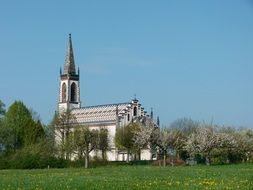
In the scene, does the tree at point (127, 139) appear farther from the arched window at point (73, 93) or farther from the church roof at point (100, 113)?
the arched window at point (73, 93)

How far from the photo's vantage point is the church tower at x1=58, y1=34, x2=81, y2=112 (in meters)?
138

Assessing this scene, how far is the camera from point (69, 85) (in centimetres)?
13862

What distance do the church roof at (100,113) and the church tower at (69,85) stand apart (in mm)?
4601

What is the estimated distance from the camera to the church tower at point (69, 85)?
13812 centimetres

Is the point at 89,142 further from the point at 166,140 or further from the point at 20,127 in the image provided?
→ the point at 20,127

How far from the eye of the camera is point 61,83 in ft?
462

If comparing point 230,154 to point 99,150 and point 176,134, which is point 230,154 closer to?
point 176,134

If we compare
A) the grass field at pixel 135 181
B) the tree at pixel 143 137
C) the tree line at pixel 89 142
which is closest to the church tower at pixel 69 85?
the tree line at pixel 89 142

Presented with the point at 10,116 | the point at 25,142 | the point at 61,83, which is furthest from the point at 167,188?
Answer: the point at 61,83

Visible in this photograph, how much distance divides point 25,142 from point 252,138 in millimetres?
35203

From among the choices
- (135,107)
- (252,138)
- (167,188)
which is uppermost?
(135,107)

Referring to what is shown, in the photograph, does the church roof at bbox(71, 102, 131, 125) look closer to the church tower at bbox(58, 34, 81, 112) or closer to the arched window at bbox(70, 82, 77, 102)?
the church tower at bbox(58, 34, 81, 112)

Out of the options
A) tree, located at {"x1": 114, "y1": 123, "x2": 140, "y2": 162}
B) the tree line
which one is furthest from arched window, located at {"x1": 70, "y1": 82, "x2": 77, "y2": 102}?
tree, located at {"x1": 114, "y1": 123, "x2": 140, "y2": 162}

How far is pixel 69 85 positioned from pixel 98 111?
14.4 meters
